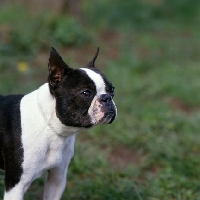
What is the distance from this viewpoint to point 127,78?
704 centimetres

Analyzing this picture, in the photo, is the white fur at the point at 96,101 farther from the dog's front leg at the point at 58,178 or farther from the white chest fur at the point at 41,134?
Result: the dog's front leg at the point at 58,178

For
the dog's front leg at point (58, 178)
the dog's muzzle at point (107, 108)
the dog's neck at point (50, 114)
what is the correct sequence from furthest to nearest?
1. the dog's front leg at point (58, 178)
2. the dog's neck at point (50, 114)
3. the dog's muzzle at point (107, 108)

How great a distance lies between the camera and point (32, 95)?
3.37 m

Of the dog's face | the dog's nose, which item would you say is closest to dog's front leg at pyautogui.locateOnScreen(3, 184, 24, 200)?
the dog's face

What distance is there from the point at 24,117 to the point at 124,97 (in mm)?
3290

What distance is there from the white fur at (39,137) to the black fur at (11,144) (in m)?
0.03

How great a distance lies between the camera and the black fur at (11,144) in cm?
321

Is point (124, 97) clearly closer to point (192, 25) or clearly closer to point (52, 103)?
point (52, 103)

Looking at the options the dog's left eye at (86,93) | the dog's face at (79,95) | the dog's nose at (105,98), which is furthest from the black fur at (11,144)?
the dog's nose at (105,98)

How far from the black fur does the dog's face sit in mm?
293

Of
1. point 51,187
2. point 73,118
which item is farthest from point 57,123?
point 51,187

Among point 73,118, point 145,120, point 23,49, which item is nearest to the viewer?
point 73,118

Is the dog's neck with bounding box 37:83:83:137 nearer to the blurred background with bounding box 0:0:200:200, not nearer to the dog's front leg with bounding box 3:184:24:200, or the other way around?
the dog's front leg with bounding box 3:184:24:200

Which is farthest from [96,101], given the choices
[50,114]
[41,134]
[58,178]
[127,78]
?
[127,78]
